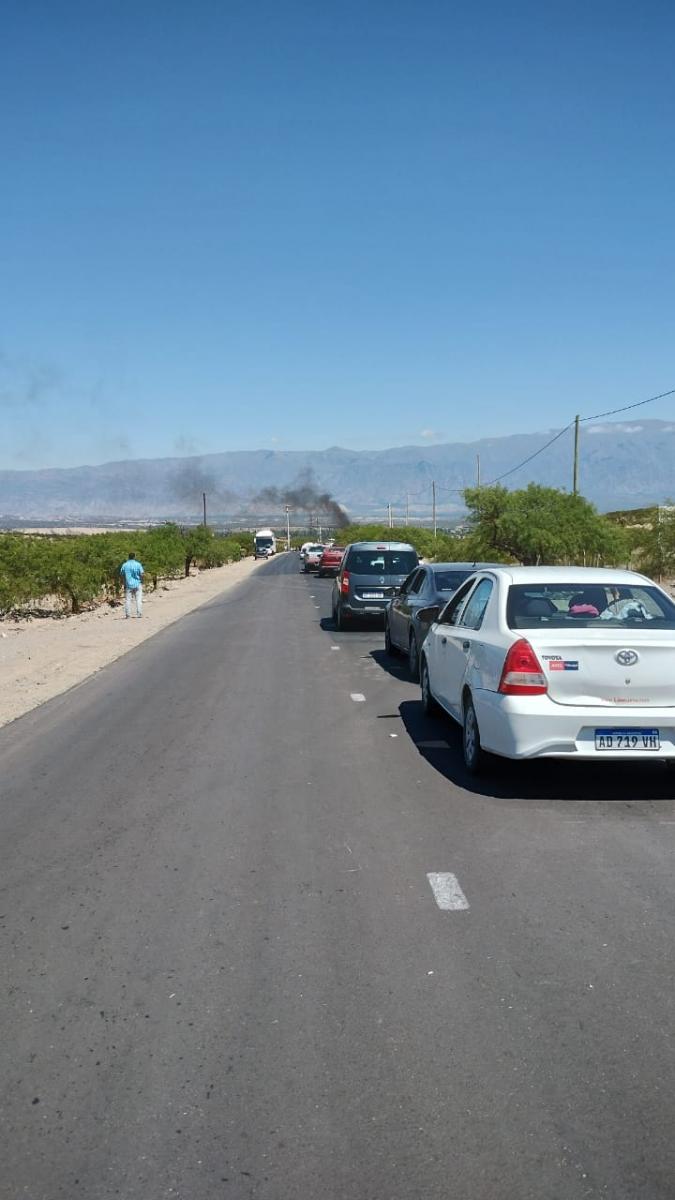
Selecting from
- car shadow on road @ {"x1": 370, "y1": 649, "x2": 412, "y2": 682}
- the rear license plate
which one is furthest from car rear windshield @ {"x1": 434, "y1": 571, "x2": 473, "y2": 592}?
the rear license plate

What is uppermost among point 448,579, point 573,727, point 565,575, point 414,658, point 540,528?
point 565,575

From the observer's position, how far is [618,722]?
7.52 meters

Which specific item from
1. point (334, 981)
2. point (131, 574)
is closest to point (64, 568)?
point (131, 574)

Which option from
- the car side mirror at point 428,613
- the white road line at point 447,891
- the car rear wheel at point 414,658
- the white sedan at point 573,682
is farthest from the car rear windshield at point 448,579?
the white road line at point 447,891

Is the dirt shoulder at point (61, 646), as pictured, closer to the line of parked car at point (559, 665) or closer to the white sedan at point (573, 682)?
the line of parked car at point (559, 665)

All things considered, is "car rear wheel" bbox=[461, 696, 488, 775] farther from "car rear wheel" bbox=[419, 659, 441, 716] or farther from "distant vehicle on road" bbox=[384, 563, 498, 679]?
"distant vehicle on road" bbox=[384, 563, 498, 679]

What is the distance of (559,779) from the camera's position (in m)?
8.52

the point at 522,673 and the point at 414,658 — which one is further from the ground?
the point at 522,673

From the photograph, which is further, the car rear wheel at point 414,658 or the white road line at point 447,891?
the car rear wheel at point 414,658

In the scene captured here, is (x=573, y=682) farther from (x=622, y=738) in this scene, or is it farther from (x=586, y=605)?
(x=586, y=605)

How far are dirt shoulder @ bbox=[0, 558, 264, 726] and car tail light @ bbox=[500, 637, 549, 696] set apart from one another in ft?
20.1

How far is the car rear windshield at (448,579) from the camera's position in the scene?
14.7m

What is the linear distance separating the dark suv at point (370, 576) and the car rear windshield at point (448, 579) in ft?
21.4

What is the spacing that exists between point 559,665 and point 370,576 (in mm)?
14335
